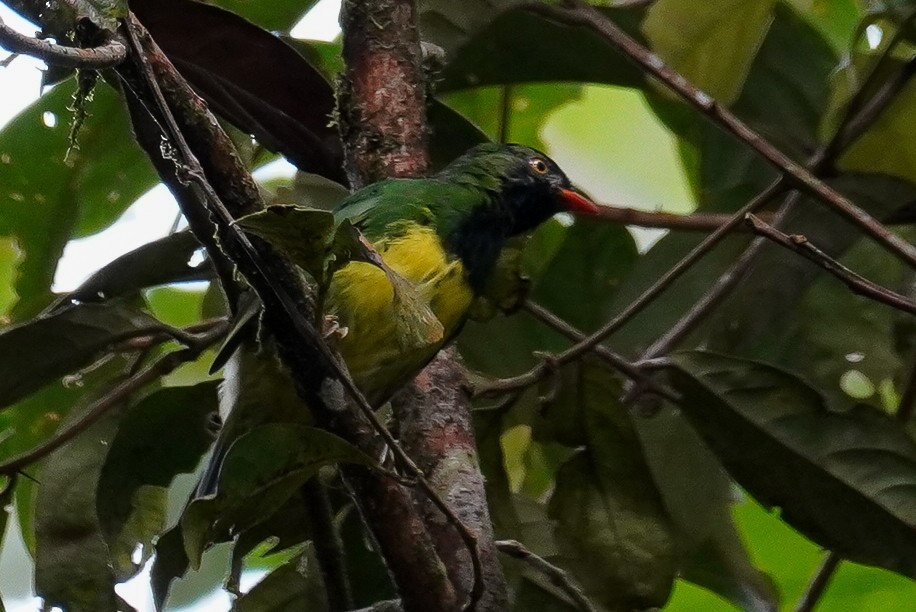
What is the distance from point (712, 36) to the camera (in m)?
2.42

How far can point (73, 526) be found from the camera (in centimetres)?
203

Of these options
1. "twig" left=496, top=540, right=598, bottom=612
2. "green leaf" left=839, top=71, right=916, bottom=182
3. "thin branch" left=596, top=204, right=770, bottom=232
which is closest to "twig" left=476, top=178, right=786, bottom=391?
"thin branch" left=596, top=204, right=770, bottom=232

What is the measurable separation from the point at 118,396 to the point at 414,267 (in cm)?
58

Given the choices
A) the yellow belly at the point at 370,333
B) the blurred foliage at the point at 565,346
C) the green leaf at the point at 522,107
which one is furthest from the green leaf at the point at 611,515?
the green leaf at the point at 522,107

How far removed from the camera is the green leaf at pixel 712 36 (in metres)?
2.40

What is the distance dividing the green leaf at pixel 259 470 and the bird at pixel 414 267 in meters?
0.13

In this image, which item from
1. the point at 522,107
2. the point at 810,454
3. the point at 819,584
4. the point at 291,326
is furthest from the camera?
the point at 522,107

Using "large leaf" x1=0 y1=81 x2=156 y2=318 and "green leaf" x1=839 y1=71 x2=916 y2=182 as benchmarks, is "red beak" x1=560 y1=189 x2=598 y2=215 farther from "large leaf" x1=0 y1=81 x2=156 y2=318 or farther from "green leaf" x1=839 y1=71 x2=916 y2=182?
"large leaf" x1=0 y1=81 x2=156 y2=318

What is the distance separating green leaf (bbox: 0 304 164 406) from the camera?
1980 millimetres

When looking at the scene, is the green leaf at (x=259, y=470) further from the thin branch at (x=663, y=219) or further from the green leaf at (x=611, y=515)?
the thin branch at (x=663, y=219)

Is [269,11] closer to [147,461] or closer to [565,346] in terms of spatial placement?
[565,346]

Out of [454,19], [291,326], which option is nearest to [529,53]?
[454,19]

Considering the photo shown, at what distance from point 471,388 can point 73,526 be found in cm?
72

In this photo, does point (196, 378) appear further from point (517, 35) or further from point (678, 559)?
point (678, 559)
